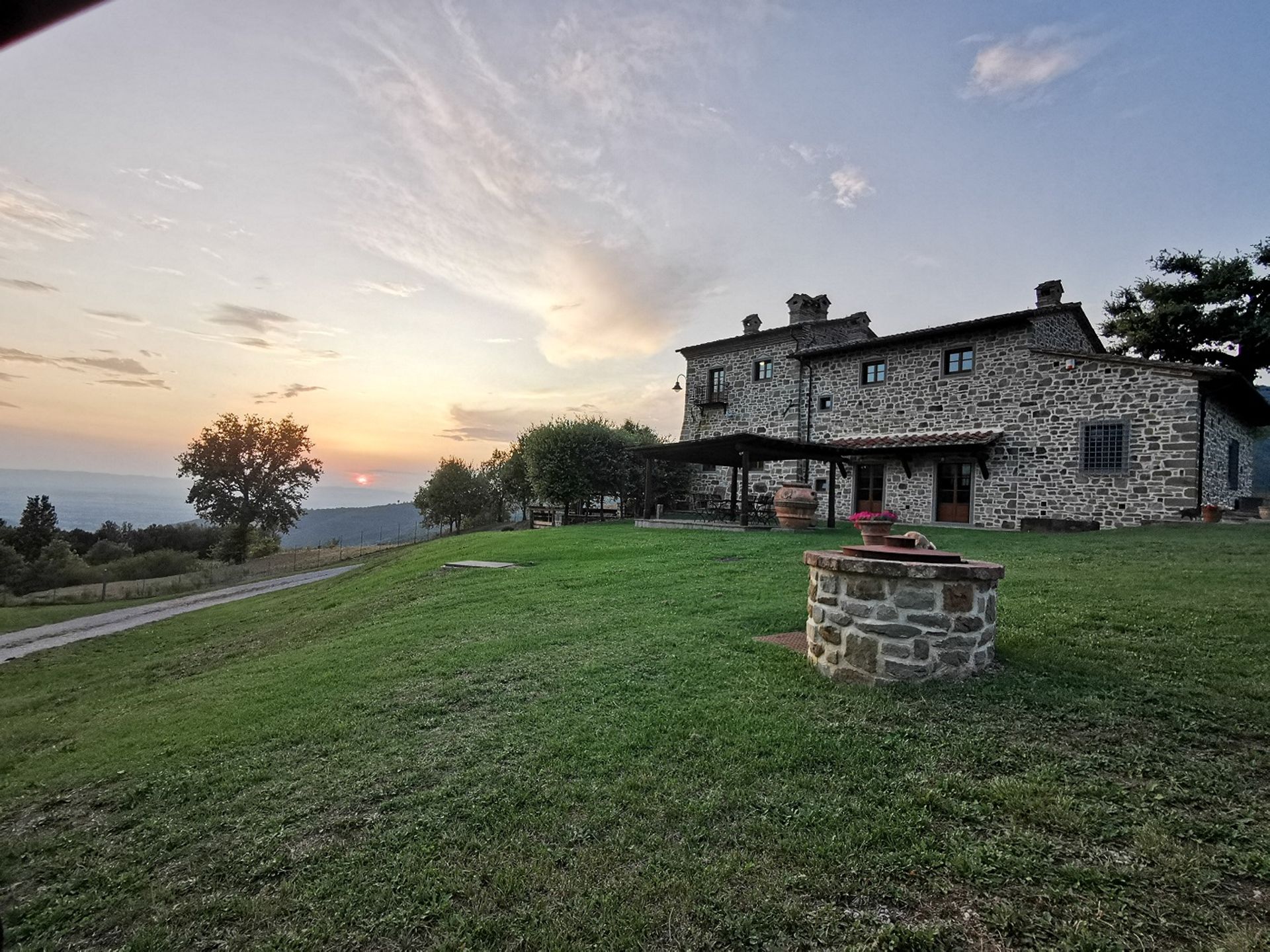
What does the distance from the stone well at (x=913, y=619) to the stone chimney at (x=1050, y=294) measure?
20.1 meters

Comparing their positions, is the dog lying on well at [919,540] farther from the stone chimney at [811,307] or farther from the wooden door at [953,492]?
the stone chimney at [811,307]

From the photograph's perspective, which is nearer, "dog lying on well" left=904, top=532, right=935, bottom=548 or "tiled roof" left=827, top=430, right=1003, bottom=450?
"dog lying on well" left=904, top=532, right=935, bottom=548

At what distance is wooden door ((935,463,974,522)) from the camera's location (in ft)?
65.7

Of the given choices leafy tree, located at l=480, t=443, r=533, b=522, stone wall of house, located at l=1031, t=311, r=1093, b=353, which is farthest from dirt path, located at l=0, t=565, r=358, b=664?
stone wall of house, located at l=1031, t=311, r=1093, b=353

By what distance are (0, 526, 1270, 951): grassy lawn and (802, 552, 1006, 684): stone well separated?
0.22m

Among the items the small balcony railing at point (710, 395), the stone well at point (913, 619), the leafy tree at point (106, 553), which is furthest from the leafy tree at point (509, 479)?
the stone well at point (913, 619)

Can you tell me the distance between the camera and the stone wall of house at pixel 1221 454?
16266mm

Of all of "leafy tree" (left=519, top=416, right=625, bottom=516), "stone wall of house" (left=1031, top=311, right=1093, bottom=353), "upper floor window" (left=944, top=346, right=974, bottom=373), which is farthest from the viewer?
"leafy tree" (left=519, top=416, right=625, bottom=516)

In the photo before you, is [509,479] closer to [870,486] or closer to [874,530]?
[870,486]

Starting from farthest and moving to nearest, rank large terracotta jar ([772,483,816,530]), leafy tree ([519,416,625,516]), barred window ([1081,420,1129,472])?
leafy tree ([519,416,625,516])
large terracotta jar ([772,483,816,530])
barred window ([1081,420,1129,472])

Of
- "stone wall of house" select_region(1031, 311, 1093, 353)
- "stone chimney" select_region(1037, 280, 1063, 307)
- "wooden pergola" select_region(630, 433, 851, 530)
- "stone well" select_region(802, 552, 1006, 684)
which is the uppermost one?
"stone chimney" select_region(1037, 280, 1063, 307)

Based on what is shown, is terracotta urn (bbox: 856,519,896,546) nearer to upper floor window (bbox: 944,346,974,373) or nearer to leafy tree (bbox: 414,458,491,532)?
upper floor window (bbox: 944,346,974,373)

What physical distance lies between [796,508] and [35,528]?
1606 inches

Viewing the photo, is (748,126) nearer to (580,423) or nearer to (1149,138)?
(1149,138)
